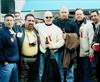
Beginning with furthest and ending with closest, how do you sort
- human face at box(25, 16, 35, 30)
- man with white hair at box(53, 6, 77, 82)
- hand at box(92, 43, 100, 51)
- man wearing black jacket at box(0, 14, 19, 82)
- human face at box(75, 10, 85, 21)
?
human face at box(75, 10, 85, 21)
man with white hair at box(53, 6, 77, 82)
human face at box(25, 16, 35, 30)
hand at box(92, 43, 100, 51)
man wearing black jacket at box(0, 14, 19, 82)

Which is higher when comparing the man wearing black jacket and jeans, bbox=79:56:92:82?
the man wearing black jacket

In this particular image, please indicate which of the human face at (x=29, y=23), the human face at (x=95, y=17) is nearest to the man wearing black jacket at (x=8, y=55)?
the human face at (x=29, y=23)

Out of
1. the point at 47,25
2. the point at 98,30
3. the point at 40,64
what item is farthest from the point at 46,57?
the point at 98,30

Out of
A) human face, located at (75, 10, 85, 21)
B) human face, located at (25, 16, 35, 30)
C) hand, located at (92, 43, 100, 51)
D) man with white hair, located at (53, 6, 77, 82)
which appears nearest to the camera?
hand, located at (92, 43, 100, 51)

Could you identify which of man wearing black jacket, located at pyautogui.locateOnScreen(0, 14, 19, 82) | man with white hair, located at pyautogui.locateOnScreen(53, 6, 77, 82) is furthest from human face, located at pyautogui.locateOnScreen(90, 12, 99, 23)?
man wearing black jacket, located at pyautogui.locateOnScreen(0, 14, 19, 82)

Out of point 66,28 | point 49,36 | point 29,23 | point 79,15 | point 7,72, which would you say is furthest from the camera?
point 79,15

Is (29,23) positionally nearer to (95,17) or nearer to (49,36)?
(49,36)


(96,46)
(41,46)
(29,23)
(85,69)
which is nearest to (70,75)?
(85,69)

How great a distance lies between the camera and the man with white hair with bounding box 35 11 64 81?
7344 millimetres

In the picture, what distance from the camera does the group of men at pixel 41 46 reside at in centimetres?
655

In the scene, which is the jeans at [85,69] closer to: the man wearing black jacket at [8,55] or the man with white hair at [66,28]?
the man with white hair at [66,28]

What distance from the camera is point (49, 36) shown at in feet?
24.2

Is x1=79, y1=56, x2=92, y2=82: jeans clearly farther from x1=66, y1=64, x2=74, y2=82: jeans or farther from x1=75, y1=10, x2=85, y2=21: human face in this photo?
x1=75, y1=10, x2=85, y2=21: human face

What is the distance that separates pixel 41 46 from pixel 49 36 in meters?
0.26
